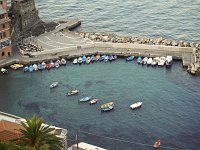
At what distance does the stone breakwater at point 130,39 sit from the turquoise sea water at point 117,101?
46.8ft

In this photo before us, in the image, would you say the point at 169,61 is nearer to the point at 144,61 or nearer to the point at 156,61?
the point at 156,61

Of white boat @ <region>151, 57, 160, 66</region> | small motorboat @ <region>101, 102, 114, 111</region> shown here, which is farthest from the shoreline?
small motorboat @ <region>101, 102, 114, 111</region>

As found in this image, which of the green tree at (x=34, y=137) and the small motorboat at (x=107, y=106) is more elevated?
the green tree at (x=34, y=137)

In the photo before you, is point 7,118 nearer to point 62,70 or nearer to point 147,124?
point 147,124

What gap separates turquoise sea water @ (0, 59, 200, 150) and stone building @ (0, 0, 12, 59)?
9.99 m

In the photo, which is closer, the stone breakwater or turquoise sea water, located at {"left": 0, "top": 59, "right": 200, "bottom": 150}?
turquoise sea water, located at {"left": 0, "top": 59, "right": 200, "bottom": 150}

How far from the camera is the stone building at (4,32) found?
15650 cm

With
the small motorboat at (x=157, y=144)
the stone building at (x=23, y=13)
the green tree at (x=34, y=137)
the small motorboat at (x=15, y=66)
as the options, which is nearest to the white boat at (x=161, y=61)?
the small motorboat at (x=15, y=66)

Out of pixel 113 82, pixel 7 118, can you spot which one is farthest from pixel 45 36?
pixel 7 118

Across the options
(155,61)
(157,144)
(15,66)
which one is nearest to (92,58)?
(155,61)

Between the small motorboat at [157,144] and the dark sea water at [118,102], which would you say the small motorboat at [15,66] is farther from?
the small motorboat at [157,144]

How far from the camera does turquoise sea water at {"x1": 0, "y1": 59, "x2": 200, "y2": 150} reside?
387 feet

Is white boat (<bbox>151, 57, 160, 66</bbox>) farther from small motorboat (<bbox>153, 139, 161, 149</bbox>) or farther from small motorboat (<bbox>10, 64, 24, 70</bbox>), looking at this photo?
small motorboat (<bbox>153, 139, 161, 149</bbox>)

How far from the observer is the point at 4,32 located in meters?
158
